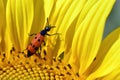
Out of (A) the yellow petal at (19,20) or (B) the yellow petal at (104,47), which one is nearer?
(B) the yellow petal at (104,47)

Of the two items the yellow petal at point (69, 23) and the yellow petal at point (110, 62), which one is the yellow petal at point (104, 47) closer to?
the yellow petal at point (110, 62)

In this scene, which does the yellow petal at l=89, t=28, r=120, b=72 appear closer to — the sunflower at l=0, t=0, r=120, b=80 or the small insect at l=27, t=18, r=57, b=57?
the sunflower at l=0, t=0, r=120, b=80

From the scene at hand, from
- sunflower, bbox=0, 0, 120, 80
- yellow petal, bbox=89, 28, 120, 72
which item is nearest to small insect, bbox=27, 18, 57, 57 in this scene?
sunflower, bbox=0, 0, 120, 80

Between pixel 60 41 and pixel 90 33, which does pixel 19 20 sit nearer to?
pixel 60 41

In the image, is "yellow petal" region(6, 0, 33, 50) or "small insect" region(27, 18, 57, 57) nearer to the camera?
"small insect" region(27, 18, 57, 57)

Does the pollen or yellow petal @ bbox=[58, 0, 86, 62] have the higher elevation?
yellow petal @ bbox=[58, 0, 86, 62]

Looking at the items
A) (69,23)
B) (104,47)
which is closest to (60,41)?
(69,23)

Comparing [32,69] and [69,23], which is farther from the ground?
[69,23]

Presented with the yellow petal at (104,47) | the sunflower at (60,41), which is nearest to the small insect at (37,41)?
the sunflower at (60,41)
